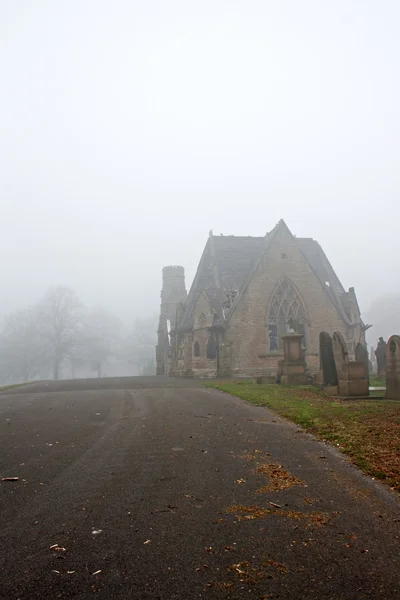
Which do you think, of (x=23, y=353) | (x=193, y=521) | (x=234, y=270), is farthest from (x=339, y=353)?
(x=23, y=353)

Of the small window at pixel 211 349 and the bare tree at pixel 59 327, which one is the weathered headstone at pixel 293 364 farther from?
the bare tree at pixel 59 327

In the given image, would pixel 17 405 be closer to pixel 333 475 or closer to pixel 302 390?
pixel 302 390

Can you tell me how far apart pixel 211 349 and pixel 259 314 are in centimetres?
439

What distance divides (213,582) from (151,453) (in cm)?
377

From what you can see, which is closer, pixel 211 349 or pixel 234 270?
pixel 211 349

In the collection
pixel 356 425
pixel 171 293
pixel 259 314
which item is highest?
pixel 171 293

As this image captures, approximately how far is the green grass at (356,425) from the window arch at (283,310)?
2009 cm

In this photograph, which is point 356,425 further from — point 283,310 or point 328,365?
point 283,310

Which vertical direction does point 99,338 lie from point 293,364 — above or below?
above

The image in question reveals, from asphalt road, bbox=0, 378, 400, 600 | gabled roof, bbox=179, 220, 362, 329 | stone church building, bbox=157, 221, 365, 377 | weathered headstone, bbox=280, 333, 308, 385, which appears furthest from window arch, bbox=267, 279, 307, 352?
asphalt road, bbox=0, 378, 400, 600

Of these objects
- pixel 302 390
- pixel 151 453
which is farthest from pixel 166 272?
pixel 151 453

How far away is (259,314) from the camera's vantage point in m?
34.0

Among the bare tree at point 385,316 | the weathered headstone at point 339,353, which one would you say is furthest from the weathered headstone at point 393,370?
the bare tree at point 385,316

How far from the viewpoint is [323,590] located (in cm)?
305
